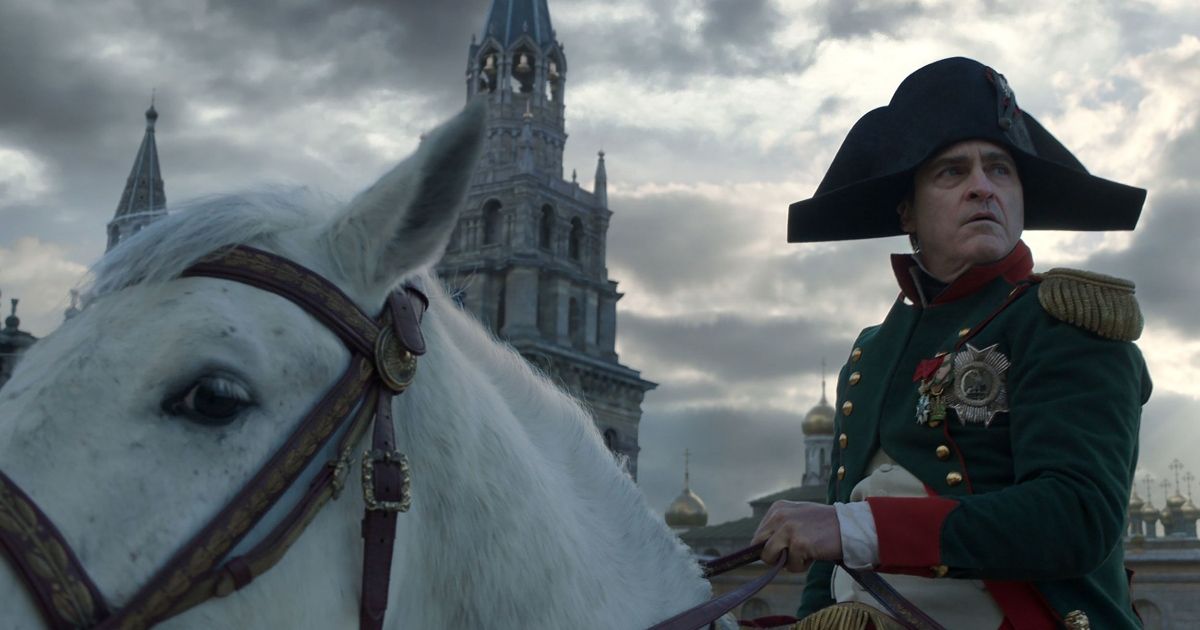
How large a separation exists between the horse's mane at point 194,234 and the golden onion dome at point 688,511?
49943 mm

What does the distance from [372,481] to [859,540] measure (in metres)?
1.08

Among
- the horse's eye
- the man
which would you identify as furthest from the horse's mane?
the man

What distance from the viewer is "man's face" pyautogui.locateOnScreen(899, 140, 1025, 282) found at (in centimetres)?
283

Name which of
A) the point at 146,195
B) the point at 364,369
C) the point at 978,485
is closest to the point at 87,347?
the point at 364,369

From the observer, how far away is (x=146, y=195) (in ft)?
184

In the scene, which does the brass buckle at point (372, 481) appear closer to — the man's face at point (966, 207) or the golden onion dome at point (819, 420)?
the man's face at point (966, 207)

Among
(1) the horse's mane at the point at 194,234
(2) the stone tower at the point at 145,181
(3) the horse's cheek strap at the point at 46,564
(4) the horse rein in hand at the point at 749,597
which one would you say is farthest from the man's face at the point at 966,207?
(2) the stone tower at the point at 145,181

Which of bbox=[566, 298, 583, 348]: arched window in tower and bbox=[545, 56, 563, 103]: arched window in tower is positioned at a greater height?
bbox=[545, 56, 563, 103]: arched window in tower

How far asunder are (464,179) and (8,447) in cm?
79

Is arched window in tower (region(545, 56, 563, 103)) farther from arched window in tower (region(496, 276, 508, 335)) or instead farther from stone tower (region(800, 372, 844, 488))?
stone tower (region(800, 372, 844, 488))

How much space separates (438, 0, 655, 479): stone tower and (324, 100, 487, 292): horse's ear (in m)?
54.8

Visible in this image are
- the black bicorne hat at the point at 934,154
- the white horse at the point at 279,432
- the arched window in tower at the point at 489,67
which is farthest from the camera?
the arched window in tower at the point at 489,67

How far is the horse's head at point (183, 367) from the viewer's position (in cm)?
168

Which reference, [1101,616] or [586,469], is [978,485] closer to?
[1101,616]
